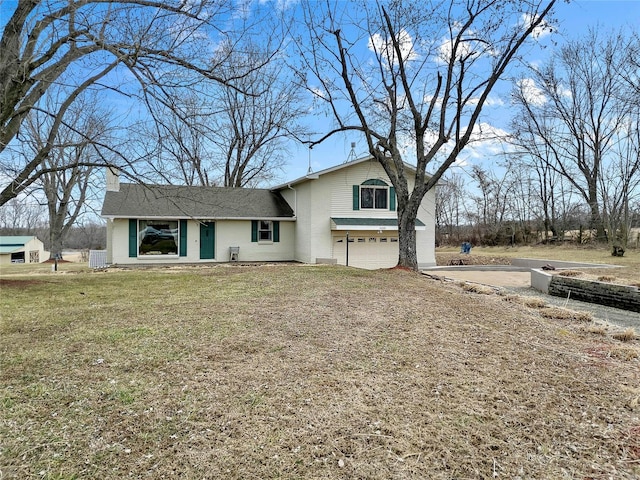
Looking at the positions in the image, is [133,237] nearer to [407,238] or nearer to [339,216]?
[339,216]

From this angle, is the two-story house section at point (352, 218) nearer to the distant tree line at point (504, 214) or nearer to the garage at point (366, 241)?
the garage at point (366, 241)

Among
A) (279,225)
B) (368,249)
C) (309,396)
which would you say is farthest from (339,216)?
(309,396)

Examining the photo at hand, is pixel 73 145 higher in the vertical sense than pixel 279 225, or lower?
higher

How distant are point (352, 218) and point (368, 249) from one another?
5.25ft

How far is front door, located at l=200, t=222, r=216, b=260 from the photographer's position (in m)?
16.5

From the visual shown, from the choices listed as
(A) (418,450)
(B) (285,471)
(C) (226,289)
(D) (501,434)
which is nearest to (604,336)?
(D) (501,434)

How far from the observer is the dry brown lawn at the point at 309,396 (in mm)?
2281

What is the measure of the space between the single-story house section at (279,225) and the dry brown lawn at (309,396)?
10389mm

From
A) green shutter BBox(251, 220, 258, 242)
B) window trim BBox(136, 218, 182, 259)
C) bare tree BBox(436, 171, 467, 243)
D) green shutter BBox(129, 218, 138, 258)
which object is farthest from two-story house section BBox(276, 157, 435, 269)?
bare tree BBox(436, 171, 467, 243)

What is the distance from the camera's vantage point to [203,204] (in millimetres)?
14750

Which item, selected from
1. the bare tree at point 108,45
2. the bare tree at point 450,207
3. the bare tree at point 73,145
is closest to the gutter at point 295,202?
the bare tree at point 73,145

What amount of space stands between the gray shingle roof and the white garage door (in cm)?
292

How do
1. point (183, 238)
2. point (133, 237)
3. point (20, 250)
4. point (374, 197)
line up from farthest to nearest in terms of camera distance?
point (20, 250)
point (374, 197)
point (183, 238)
point (133, 237)

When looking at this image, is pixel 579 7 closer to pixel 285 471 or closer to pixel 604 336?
pixel 604 336
